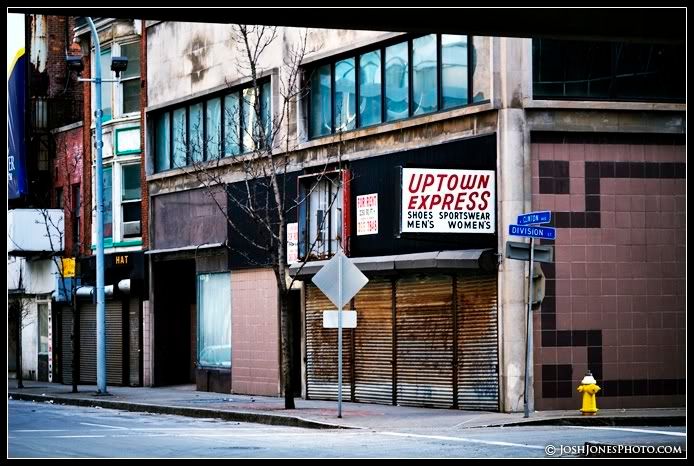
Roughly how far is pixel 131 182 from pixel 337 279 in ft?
56.9

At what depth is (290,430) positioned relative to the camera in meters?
22.8

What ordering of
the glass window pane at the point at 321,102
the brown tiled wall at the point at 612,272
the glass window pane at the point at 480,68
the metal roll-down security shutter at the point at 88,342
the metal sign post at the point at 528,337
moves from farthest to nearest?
1. the metal roll-down security shutter at the point at 88,342
2. the glass window pane at the point at 321,102
3. the glass window pane at the point at 480,68
4. the brown tiled wall at the point at 612,272
5. the metal sign post at the point at 528,337

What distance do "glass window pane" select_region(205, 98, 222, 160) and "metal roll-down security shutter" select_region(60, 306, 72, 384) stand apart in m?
10.4

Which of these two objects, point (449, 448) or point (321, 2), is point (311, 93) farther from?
point (321, 2)

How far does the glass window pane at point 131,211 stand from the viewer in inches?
1577

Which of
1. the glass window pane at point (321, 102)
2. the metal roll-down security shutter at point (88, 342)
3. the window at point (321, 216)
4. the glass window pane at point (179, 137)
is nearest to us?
the window at point (321, 216)

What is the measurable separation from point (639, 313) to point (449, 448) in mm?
8987

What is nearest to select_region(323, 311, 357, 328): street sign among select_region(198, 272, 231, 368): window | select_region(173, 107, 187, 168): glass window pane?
select_region(198, 272, 231, 368): window

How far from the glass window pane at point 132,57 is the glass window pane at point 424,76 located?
14275 mm

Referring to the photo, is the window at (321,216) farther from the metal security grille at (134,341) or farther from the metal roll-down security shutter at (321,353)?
the metal security grille at (134,341)

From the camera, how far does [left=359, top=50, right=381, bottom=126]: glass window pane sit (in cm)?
2944

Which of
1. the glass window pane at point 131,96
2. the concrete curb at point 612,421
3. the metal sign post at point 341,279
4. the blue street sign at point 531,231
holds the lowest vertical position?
the concrete curb at point 612,421

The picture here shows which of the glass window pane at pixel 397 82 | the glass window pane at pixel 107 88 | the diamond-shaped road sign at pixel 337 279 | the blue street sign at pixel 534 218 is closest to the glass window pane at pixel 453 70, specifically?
the glass window pane at pixel 397 82

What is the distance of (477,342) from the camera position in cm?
2612
